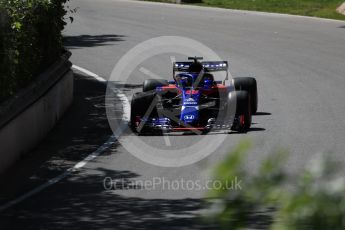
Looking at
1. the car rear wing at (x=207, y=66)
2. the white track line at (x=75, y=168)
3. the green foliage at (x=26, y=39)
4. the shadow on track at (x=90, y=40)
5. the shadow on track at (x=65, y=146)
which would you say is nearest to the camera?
the white track line at (x=75, y=168)

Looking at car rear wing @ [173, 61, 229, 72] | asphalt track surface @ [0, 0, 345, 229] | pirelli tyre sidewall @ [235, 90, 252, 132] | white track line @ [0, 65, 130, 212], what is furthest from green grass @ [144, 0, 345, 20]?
pirelli tyre sidewall @ [235, 90, 252, 132]

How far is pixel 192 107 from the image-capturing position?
46.3ft

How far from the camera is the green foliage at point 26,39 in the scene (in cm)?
1206

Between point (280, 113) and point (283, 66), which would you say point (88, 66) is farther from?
point (280, 113)

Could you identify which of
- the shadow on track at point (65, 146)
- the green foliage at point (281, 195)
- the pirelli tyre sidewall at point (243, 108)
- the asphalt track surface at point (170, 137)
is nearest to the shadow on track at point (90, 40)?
the asphalt track surface at point (170, 137)

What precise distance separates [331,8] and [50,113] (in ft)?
74.6

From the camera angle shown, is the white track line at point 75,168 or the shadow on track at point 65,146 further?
the shadow on track at point 65,146

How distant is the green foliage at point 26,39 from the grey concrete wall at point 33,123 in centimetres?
41

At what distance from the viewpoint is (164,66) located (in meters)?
22.4

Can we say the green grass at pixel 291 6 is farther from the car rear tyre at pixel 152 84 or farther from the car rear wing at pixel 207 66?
the car rear tyre at pixel 152 84

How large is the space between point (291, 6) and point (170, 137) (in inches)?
917

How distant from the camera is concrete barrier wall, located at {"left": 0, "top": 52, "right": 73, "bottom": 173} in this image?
→ 11.4 meters

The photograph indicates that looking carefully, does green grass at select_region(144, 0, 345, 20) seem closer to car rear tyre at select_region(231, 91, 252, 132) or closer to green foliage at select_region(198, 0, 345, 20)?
green foliage at select_region(198, 0, 345, 20)

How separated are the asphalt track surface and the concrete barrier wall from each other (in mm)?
196
